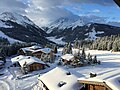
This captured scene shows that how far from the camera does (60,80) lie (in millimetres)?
36562

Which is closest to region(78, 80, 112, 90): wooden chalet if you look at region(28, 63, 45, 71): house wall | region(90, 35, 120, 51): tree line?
region(28, 63, 45, 71): house wall

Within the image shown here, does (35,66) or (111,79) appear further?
(35,66)

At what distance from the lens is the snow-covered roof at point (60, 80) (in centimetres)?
3364

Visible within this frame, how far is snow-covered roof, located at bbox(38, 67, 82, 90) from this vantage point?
110ft

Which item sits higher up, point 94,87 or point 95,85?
point 95,85

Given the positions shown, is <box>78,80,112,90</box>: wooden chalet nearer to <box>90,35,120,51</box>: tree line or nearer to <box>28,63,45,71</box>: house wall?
<box>28,63,45,71</box>: house wall

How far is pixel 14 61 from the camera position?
3563 inches

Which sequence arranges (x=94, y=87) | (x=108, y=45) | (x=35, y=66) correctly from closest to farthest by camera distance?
1. (x=94, y=87)
2. (x=35, y=66)
3. (x=108, y=45)

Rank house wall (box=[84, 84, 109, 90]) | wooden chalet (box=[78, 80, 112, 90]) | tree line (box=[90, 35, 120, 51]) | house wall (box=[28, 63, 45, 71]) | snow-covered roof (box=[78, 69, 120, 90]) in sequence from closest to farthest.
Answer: snow-covered roof (box=[78, 69, 120, 90]) < wooden chalet (box=[78, 80, 112, 90]) < house wall (box=[84, 84, 109, 90]) < house wall (box=[28, 63, 45, 71]) < tree line (box=[90, 35, 120, 51])

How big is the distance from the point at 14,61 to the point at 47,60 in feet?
37.0

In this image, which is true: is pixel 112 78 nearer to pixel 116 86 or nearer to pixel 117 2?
pixel 116 86

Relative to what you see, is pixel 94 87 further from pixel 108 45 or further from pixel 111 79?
pixel 108 45

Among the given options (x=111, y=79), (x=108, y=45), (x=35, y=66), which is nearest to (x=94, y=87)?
(x=111, y=79)

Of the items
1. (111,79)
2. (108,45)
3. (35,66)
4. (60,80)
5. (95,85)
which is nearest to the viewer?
(111,79)
